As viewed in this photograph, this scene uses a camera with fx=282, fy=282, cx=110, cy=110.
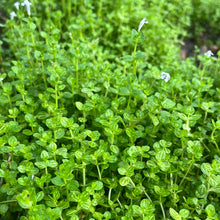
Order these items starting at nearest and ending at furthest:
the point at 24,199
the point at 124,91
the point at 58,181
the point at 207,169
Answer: the point at 24,199 → the point at 58,181 → the point at 207,169 → the point at 124,91

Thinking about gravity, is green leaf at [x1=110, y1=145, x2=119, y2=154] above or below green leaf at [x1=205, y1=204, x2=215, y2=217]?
above

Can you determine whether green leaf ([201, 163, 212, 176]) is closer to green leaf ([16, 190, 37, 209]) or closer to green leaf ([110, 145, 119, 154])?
green leaf ([110, 145, 119, 154])

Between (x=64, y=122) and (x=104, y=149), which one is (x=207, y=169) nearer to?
(x=104, y=149)

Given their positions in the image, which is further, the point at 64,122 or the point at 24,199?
the point at 64,122

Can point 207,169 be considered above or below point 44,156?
below

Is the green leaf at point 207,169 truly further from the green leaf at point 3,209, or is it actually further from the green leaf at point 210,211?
the green leaf at point 3,209

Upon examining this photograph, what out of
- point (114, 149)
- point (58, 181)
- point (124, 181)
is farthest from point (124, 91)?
point (58, 181)

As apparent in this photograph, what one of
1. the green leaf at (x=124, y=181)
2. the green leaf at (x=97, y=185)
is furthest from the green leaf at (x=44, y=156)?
the green leaf at (x=124, y=181)

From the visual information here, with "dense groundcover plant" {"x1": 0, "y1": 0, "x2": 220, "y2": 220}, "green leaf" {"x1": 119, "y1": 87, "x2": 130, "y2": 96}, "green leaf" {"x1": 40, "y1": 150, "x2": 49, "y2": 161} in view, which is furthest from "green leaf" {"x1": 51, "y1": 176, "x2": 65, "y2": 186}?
"green leaf" {"x1": 119, "y1": 87, "x2": 130, "y2": 96}

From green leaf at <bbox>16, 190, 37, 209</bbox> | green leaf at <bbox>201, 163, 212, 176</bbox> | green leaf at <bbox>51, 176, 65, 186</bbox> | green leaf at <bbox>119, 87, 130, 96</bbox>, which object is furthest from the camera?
green leaf at <bbox>119, 87, 130, 96</bbox>

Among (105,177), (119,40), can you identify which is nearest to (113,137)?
(105,177)

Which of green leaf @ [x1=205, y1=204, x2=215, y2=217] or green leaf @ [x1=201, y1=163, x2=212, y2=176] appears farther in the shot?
green leaf @ [x1=201, y1=163, x2=212, y2=176]

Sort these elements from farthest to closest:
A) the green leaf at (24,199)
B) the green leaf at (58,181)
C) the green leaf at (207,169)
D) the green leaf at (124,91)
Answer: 1. the green leaf at (124,91)
2. the green leaf at (207,169)
3. the green leaf at (58,181)
4. the green leaf at (24,199)
